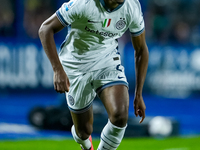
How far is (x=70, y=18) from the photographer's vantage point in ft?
14.4

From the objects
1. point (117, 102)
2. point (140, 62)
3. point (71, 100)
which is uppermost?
point (140, 62)

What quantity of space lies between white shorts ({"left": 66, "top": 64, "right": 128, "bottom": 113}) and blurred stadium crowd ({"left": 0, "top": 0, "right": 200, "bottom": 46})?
7650mm

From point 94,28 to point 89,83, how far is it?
25.8 inches

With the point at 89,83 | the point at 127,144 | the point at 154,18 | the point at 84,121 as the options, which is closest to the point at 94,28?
the point at 89,83

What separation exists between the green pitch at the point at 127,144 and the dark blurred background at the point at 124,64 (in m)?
3.11

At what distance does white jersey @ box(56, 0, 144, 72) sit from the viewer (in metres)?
4.40

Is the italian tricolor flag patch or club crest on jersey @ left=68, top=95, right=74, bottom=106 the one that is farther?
club crest on jersey @ left=68, top=95, right=74, bottom=106

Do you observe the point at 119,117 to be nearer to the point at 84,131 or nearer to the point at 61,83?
the point at 61,83

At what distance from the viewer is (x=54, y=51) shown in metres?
4.26

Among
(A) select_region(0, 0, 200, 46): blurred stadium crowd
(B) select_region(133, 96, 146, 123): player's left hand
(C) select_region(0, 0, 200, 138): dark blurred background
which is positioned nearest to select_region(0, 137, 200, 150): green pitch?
(B) select_region(133, 96, 146, 123): player's left hand

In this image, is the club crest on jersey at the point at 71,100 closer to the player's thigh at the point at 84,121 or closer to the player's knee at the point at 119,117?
the player's thigh at the point at 84,121

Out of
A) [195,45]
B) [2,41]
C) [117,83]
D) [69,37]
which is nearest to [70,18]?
[69,37]

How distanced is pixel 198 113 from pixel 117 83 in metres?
7.98

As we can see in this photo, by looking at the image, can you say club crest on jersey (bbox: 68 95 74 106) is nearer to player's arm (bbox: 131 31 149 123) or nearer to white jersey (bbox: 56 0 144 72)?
white jersey (bbox: 56 0 144 72)
